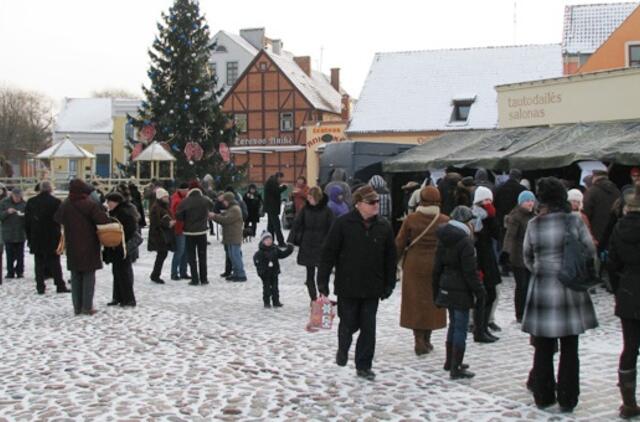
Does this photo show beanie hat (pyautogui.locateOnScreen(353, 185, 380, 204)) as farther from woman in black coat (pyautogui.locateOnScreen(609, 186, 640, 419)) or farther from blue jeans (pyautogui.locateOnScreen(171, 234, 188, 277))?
blue jeans (pyautogui.locateOnScreen(171, 234, 188, 277))

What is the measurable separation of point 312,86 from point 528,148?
42.4 metres

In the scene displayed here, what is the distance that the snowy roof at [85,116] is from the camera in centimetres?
6675

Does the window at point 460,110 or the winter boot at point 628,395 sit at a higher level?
the window at point 460,110

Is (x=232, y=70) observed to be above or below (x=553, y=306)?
above

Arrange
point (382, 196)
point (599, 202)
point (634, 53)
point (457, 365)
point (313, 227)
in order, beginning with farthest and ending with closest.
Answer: point (634, 53) → point (382, 196) → point (599, 202) → point (313, 227) → point (457, 365)

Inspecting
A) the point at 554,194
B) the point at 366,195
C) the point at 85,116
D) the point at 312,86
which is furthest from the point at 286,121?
the point at 554,194

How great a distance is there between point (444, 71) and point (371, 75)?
361 centimetres

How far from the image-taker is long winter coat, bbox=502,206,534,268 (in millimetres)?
9836

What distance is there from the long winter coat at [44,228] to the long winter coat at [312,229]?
461 centimetres

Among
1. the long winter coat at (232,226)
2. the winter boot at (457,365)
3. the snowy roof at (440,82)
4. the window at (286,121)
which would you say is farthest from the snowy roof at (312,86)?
the winter boot at (457,365)

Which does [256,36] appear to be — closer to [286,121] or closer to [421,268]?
[286,121]

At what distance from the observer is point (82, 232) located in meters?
11.3

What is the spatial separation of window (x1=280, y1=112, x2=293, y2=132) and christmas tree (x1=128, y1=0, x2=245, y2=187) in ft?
73.2

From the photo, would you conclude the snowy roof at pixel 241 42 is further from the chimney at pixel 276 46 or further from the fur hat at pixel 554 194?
the fur hat at pixel 554 194
